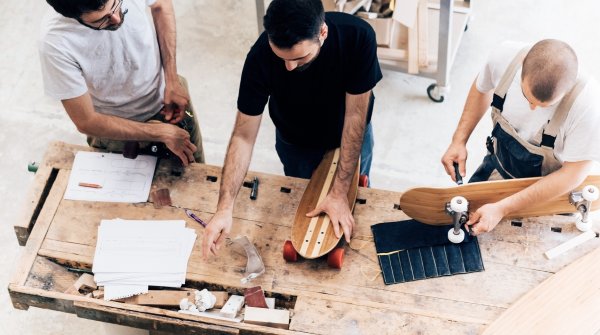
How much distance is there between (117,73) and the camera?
10.2 ft

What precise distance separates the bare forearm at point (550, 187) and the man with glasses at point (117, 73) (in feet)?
4.45

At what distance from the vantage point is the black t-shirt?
2857 mm

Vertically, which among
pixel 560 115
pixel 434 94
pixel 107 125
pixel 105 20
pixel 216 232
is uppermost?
pixel 105 20

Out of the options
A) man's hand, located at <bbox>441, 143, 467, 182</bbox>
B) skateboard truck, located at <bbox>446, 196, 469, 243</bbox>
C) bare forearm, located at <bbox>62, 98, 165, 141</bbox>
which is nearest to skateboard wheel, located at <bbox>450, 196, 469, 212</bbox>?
skateboard truck, located at <bbox>446, 196, 469, 243</bbox>

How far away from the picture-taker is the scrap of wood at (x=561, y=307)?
107 inches

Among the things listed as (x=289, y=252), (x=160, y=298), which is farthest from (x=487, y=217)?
(x=160, y=298)

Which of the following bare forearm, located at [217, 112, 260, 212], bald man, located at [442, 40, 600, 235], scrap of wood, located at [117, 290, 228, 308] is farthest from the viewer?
bare forearm, located at [217, 112, 260, 212]

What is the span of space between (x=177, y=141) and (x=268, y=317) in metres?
0.90

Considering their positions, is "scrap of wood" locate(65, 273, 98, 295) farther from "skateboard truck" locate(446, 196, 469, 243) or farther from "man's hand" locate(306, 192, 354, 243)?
"skateboard truck" locate(446, 196, 469, 243)

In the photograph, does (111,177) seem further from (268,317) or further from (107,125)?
(268,317)

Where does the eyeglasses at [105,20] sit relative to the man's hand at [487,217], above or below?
above

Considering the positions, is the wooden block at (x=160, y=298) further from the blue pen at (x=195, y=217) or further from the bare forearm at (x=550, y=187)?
the bare forearm at (x=550, y=187)

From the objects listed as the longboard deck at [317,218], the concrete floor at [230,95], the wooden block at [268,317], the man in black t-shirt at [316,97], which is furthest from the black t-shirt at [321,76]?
the concrete floor at [230,95]

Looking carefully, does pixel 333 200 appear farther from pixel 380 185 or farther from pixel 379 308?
pixel 380 185
